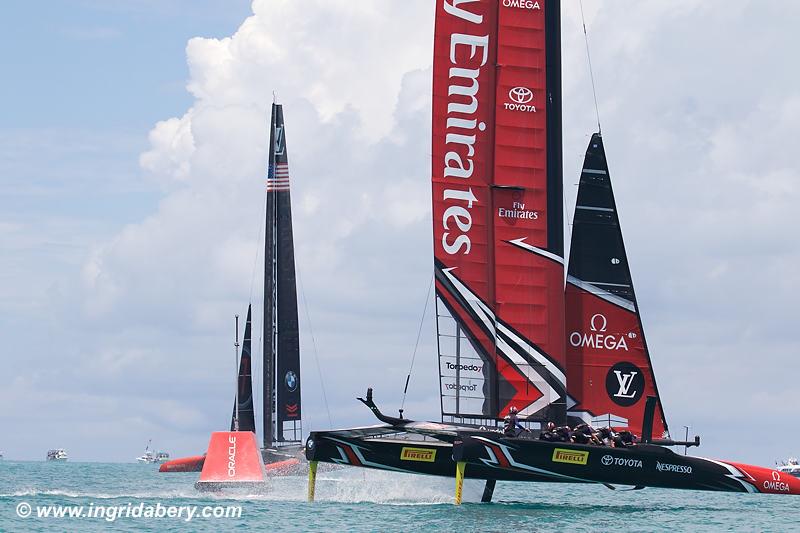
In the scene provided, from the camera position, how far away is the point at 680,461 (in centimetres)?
2769

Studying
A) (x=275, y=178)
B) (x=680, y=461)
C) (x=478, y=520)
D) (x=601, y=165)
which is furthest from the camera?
(x=275, y=178)

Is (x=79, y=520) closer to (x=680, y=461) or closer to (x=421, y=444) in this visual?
(x=421, y=444)

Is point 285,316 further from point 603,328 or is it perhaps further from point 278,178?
point 603,328

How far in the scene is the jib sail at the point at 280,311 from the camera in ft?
165

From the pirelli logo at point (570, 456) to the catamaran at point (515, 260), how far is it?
6.44 feet

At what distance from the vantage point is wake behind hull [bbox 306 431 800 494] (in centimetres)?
2675

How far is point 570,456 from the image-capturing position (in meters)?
27.0

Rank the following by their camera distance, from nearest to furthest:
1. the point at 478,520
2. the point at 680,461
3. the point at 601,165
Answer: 1. the point at 478,520
2. the point at 680,461
3. the point at 601,165

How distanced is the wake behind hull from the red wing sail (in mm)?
2646

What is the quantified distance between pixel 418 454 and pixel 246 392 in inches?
1060

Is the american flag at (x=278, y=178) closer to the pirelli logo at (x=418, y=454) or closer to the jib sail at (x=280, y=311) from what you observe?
the jib sail at (x=280, y=311)

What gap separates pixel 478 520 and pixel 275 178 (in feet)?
89.3

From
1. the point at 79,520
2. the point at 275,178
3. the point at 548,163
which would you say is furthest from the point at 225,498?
the point at 275,178

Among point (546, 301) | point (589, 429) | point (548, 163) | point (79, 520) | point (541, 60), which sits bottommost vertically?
point (79, 520)
